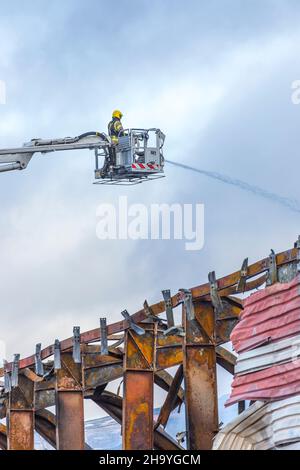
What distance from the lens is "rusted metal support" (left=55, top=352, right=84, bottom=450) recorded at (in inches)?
1135

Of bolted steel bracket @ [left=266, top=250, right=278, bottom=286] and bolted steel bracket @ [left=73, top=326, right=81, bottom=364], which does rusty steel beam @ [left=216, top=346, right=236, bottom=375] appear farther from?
bolted steel bracket @ [left=266, top=250, right=278, bottom=286]

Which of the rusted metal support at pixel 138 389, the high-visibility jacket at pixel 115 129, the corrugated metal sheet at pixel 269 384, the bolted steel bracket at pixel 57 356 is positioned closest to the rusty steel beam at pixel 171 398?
the rusted metal support at pixel 138 389

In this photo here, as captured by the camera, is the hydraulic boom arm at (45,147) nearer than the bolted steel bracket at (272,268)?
No

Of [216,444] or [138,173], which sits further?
[138,173]

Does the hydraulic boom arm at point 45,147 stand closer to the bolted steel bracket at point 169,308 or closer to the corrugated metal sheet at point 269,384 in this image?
the bolted steel bracket at point 169,308

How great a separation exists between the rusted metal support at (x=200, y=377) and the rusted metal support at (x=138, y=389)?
164 centimetres

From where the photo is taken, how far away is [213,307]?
82.8ft

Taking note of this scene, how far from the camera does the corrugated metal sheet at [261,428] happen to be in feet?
68.2

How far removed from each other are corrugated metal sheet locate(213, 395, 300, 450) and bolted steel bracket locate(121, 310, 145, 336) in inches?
197

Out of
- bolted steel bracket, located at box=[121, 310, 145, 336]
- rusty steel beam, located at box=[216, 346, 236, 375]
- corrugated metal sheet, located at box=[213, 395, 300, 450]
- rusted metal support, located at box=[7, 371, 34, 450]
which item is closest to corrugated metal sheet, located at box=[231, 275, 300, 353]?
corrugated metal sheet, located at box=[213, 395, 300, 450]

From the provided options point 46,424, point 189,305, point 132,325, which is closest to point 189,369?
point 189,305
